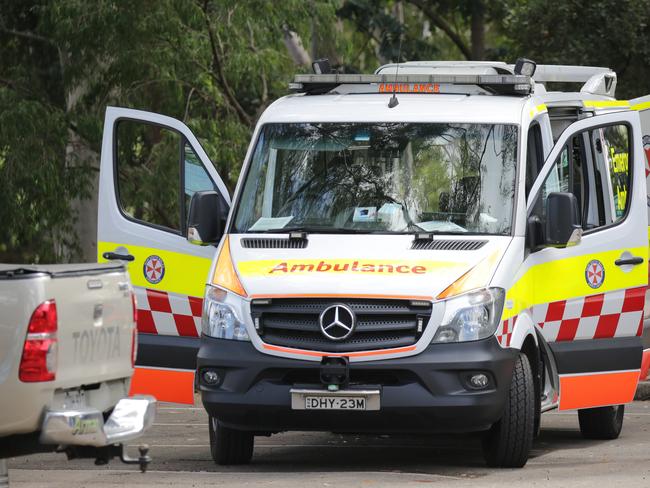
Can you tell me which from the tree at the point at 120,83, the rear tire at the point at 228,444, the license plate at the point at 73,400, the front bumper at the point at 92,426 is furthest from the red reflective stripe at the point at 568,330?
the tree at the point at 120,83

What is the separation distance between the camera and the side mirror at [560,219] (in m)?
10.1

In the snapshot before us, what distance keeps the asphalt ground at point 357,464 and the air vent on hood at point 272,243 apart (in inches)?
53.9

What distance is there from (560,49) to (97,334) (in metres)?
15.8

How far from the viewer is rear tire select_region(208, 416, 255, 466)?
34.0 feet

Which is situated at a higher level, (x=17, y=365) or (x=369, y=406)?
(x=17, y=365)

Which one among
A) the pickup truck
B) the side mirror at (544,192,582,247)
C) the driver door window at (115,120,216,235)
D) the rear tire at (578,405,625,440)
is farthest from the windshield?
the driver door window at (115,120,216,235)

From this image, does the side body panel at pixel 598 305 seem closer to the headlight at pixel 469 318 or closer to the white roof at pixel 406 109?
the white roof at pixel 406 109

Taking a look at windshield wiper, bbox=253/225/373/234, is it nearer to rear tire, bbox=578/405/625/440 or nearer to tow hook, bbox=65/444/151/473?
rear tire, bbox=578/405/625/440

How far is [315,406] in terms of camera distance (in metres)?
9.52

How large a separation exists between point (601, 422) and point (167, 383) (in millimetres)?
3252

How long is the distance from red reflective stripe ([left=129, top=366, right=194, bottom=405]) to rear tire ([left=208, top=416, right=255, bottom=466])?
0.45m

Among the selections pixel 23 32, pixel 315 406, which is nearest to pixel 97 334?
pixel 315 406

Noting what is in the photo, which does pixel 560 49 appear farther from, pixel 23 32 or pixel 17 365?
pixel 17 365

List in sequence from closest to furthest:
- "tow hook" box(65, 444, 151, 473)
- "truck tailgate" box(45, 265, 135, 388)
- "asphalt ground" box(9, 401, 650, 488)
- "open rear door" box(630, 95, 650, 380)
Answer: "truck tailgate" box(45, 265, 135, 388) → "tow hook" box(65, 444, 151, 473) → "asphalt ground" box(9, 401, 650, 488) → "open rear door" box(630, 95, 650, 380)
